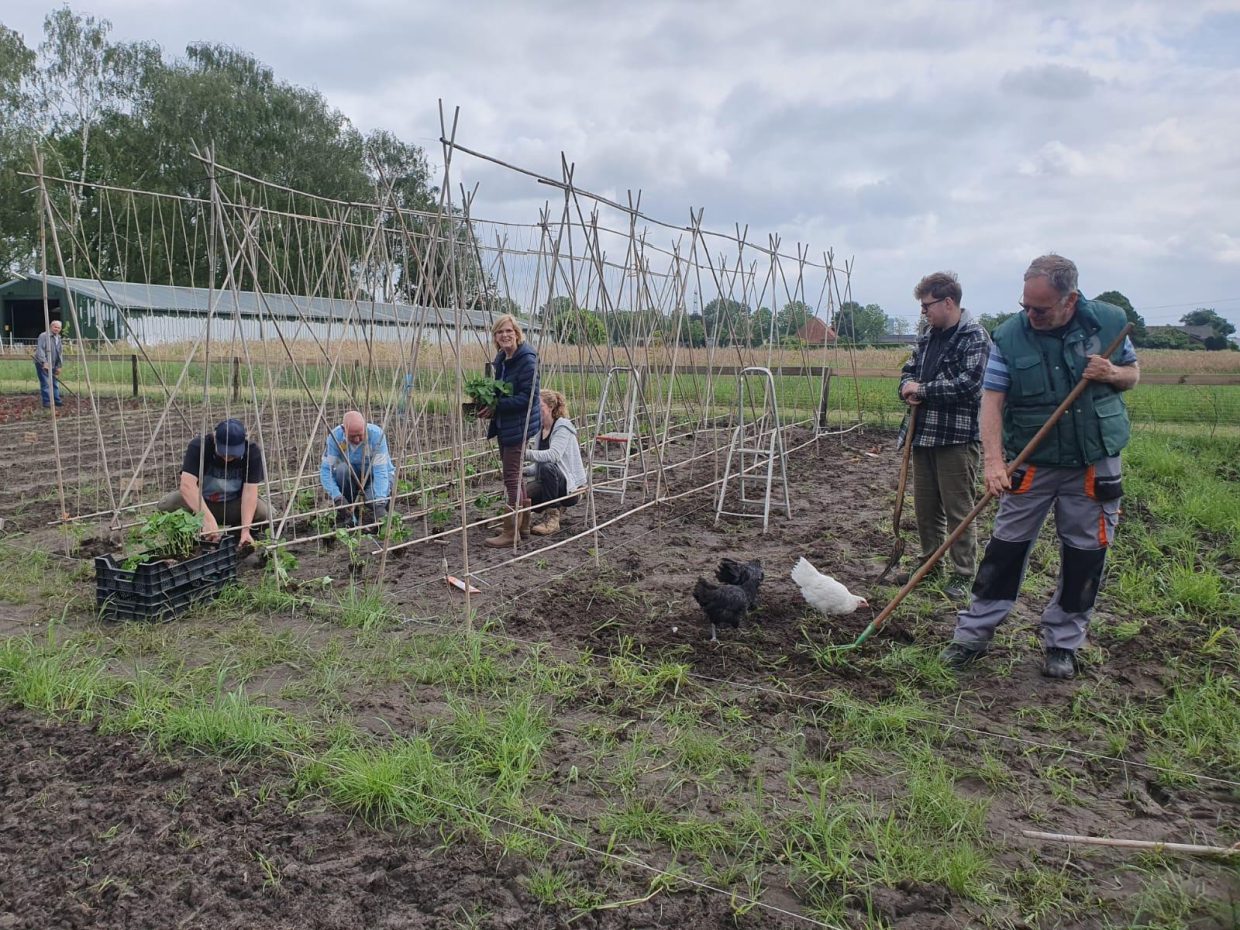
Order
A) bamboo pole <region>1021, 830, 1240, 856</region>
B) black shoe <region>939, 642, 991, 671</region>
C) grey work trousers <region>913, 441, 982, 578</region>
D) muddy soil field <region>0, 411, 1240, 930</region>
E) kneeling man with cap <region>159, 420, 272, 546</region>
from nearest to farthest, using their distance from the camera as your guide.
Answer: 1. muddy soil field <region>0, 411, 1240, 930</region>
2. bamboo pole <region>1021, 830, 1240, 856</region>
3. black shoe <region>939, 642, 991, 671</region>
4. grey work trousers <region>913, 441, 982, 578</region>
5. kneeling man with cap <region>159, 420, 272, 546</region>

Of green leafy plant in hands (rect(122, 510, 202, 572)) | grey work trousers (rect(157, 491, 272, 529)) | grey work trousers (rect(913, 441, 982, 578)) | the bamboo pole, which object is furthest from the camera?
grey work trousers (rect(157, 491, 272, 529))

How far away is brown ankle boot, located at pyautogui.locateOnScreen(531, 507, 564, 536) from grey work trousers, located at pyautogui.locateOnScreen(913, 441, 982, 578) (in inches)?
96.7

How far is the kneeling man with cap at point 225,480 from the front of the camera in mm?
4980

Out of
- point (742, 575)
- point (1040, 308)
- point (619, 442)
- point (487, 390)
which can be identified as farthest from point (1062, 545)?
point (619, 442)

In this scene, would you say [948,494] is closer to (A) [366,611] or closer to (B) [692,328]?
(A) [366,611]

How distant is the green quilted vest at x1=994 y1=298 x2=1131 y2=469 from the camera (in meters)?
3.39

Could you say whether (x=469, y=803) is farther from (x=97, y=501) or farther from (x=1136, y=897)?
(x=97, y=501)

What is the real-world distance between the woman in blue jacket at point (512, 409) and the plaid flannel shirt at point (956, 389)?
2340mm

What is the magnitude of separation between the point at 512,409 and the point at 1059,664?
134 inches

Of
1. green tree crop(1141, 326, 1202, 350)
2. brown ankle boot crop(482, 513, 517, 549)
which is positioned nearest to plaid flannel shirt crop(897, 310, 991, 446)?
brown ankle boot crop(482, 513, 517, 549)

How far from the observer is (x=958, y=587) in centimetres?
465

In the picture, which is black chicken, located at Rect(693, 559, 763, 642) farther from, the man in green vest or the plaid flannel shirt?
the plaid flannel shirt

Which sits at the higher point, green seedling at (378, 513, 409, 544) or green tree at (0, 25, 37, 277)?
green tree at (0, 25, 37, 277)

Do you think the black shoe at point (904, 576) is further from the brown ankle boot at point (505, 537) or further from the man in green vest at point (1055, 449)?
the brown ankle boot at point (505, 537)
